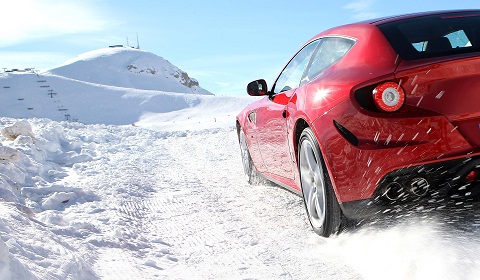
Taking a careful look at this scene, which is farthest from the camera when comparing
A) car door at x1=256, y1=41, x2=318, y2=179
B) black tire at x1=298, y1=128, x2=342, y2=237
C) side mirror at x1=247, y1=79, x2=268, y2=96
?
side mirror at x1=247, y1=79, x2=268, y2=96

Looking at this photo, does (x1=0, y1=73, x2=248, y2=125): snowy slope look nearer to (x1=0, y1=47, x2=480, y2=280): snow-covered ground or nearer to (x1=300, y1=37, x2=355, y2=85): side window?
(x1=0, y1=47, x2=480, y2=280): snow-covered ground

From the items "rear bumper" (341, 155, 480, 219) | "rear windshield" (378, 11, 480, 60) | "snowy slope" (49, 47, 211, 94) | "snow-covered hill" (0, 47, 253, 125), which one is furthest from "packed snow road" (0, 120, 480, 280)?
"snowy slope" (49, 47, 211, 94)

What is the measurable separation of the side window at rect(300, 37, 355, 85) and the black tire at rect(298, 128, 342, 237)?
49 centimetres

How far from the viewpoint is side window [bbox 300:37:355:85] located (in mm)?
3441

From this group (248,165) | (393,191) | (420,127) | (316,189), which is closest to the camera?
(420,127)

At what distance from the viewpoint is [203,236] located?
3.95m

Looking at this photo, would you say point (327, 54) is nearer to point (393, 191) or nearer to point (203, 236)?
point (393, 191)

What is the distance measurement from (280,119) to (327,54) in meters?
0.69

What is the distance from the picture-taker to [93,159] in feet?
29.6

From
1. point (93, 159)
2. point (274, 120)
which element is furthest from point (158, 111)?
point (274, 120)

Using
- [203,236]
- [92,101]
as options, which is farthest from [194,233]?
[92,101]

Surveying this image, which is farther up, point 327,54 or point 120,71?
point 327,54

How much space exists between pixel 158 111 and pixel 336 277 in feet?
133

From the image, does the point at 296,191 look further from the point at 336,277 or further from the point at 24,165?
the point at 24,165
